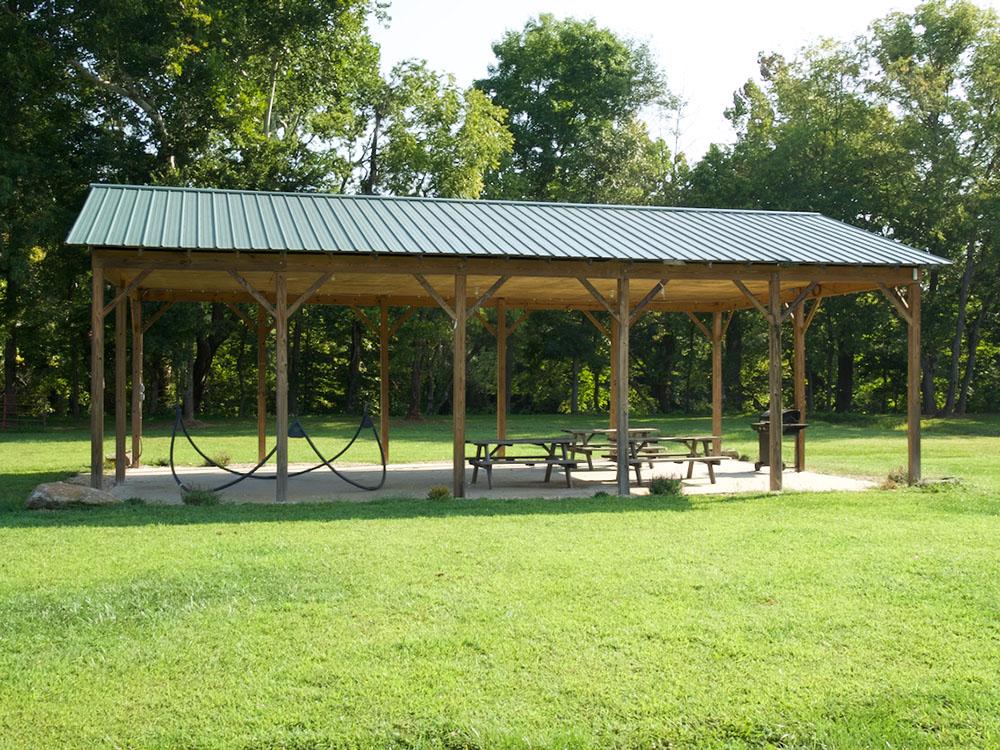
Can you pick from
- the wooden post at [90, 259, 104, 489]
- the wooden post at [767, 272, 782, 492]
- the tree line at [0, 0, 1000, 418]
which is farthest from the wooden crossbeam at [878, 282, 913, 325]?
the tree line at [0, 0, 1000, 418]

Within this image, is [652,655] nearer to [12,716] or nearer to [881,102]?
[12,716]

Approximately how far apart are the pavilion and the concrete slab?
2.02ft

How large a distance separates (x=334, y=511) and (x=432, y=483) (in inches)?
134

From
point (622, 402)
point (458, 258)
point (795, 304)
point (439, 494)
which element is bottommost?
point (439, 494)

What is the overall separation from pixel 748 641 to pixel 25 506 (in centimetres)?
819

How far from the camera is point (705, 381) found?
40.0 m

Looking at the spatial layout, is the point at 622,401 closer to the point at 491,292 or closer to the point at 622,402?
the point at 622,402

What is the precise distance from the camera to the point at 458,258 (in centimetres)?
1198

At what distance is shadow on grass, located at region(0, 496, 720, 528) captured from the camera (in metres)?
10.1

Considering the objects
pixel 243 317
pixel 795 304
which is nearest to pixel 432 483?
pixel 243 317

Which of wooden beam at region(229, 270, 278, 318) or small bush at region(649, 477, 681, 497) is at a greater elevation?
wooden beam at region(229, 270, 278, 318)

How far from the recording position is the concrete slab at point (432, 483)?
12.7m

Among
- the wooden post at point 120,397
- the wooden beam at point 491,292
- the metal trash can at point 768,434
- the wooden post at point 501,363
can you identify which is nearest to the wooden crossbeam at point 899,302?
the metal trash can at point 768,434

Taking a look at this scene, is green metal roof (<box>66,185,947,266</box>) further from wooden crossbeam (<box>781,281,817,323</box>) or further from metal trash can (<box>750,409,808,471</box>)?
metal trash can (<box>750,409,808,471</box>)
